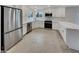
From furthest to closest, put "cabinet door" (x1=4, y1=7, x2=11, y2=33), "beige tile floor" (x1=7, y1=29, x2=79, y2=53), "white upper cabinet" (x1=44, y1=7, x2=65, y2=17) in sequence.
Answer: "beige tile floor" (x1=7, y1=29, x2=79, y2=53), "cabinet door" (x1=4, y1=7, x2=11, y2=33), "white upper cabinet" (x1=44, y1=7, x2=65, y2=17)

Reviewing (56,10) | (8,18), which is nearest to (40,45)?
(8,18)

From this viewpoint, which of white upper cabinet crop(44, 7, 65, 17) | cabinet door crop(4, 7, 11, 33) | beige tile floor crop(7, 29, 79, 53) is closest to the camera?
white upper cabinet crop(44, 7, 65, 17)

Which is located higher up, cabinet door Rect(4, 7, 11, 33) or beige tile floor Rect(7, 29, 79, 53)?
cabinet door Rect(4, 7, 11, 33)

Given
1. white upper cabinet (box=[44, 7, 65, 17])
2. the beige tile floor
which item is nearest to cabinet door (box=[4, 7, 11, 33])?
the beige tile floor

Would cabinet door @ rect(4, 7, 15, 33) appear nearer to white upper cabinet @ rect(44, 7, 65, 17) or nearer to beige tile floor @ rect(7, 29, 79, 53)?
beige tile floor @ rect(7, 29, 79, 53)

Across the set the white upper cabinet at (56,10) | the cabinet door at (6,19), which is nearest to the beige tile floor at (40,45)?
the cabinet door at (6,19)

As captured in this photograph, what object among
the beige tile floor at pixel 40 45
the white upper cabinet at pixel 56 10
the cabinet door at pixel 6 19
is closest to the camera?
the white upper cabinet at pixel 56 10

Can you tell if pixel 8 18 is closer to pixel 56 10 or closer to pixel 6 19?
pixel 6 19

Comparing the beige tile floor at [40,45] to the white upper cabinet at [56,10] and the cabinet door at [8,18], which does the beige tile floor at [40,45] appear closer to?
the cabinet door at [8,18]

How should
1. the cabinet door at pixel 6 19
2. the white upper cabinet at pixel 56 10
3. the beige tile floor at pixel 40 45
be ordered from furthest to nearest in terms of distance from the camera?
the beige tile floor at pixel 40 45 < the cabinet door at pixel 6 19 < the white upper cabinet at pixel 56 10
